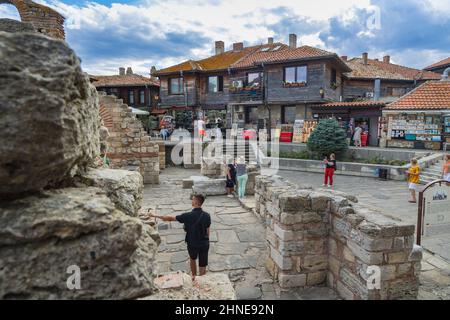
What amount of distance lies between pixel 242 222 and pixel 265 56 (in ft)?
69.5

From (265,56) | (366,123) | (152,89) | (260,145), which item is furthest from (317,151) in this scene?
(152,89)

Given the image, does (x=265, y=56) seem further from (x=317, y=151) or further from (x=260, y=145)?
(x=317, y=151)

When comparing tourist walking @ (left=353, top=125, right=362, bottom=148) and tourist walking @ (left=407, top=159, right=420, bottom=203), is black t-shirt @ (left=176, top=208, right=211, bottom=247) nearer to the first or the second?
tourist walking @ (left=407, top=159, right=420, bottom=203)

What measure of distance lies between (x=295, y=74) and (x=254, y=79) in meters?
3.75

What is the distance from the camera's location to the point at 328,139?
16.9 metres

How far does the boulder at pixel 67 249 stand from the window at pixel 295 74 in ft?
77.7

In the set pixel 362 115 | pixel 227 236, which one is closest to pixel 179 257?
pixel 227 236

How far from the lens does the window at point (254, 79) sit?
1017 inches

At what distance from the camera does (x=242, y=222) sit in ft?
26.5

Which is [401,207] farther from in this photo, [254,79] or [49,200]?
[254,79]

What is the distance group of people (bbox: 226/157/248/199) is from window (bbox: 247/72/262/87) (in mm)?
16765

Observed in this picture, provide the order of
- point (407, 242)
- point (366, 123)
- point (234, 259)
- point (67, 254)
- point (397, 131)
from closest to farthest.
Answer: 1. point (67, 254)
2. point (407, 242)
3. point (234, 259)
4. point (397, 131)
5. point (366, 123)

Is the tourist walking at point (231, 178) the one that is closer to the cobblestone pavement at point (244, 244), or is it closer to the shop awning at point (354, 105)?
the cobblestone pavement at point (244, 244)

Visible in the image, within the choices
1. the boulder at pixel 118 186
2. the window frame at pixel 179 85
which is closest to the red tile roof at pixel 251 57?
the window frame at pixel 179 85
